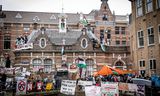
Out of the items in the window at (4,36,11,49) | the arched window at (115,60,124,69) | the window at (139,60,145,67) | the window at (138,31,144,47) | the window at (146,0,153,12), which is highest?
the window at (146,0,153,12)

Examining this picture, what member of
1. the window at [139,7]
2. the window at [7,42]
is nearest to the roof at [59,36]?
the window at [7,42]

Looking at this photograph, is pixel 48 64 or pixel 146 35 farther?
pixel 48 64

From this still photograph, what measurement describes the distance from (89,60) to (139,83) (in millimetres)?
27091

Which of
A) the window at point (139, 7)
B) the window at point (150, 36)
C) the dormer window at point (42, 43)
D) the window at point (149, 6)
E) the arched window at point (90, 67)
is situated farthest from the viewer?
the arched window at point (90, 67)

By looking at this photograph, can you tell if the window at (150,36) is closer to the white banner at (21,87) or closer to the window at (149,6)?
the window at (149,6)

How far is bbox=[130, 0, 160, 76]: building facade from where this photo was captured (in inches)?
990

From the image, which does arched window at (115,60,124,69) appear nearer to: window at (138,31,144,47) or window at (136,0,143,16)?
window at (138,31,144,47)

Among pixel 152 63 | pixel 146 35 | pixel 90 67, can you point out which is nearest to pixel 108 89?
pixel 152 63

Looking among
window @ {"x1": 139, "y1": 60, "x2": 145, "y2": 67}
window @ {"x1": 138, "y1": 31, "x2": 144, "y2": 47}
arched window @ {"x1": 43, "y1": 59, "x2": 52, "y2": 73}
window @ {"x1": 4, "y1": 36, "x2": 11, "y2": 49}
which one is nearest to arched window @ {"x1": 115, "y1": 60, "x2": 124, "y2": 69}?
arched window @ {"x1": 43, "y1": 59, "x2": 52, "y2": 73}

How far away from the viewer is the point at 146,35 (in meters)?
26.8

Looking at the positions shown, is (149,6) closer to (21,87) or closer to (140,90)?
(140,90)

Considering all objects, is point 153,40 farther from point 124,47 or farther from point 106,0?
point 106,0

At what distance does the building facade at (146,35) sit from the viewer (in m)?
25.1

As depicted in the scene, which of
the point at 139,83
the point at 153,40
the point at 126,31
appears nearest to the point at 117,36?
the point at 126,31
